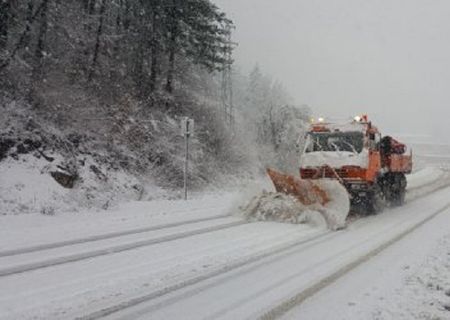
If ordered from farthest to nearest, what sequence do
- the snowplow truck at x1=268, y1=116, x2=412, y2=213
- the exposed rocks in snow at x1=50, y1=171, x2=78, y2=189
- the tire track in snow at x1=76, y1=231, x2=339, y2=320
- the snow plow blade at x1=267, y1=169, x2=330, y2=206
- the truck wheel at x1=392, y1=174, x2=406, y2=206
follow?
the truck wheel at x1=392, y1=174, x2=406, y2=206 < the exposed rocks in snow at x1=50, y1=171, x2=78, y2=189 < the snowplow truck at x1=268, y1=116, x2=412, y2=213 < the snow plow blade at x1=267, y1=169, x2=330, y2=206 < the tire track in snow at x1=76, y1=231, x2=339, y2=320

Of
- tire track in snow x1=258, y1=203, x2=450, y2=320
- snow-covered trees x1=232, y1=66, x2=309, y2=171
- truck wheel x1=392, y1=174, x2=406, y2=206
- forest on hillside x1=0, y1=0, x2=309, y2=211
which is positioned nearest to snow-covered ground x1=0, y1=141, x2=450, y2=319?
tire track in snow x1=258, y1=203, x2=450, y2=320

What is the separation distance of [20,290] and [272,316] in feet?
10.2

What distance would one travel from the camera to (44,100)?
22672mm

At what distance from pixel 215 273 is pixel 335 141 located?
395 inches

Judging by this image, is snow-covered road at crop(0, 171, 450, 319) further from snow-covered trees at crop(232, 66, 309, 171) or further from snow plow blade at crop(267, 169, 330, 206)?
snow-covered trees at crop(232, 66, 309, 171)

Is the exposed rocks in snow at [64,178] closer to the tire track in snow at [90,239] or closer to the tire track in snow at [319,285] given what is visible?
the tire track in snow at [90,239]

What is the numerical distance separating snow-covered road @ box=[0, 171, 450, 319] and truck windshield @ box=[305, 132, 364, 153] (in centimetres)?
286

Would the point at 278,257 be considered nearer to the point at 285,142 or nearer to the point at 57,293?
the point at 57,293

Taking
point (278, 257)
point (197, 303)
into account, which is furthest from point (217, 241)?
point (197, 303)

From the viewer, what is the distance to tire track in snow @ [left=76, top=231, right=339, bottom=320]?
687 centimetres

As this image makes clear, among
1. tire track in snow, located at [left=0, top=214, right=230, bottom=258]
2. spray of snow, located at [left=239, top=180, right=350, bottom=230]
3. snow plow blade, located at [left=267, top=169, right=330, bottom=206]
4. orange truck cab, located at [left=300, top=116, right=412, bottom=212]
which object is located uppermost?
orange truck cab, located at [left=300, top=116, right=412, bottom=212]

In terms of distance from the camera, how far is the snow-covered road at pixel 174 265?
23.3 feet

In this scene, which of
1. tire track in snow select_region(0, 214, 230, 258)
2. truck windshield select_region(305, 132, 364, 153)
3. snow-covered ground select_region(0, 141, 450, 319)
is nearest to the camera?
snow-covered ground select_region(0, 141, 450, 319)

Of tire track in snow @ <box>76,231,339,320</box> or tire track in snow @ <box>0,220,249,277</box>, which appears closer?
tire track in snow @ <box>76,231,339,320</box>
